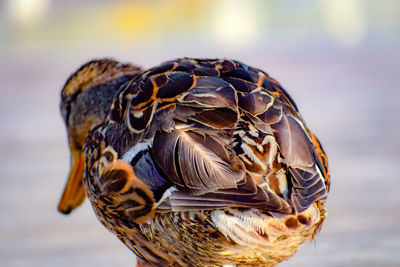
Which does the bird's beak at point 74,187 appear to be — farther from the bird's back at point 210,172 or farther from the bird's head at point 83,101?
the bird's back at point 210,172

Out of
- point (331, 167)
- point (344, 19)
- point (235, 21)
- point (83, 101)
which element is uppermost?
point (83, 101)

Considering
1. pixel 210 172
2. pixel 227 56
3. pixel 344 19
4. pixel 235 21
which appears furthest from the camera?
pixel 235 21

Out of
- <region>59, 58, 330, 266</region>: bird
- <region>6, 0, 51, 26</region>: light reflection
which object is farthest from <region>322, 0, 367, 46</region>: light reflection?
<region>59, 58, 330, 266</region>: bird

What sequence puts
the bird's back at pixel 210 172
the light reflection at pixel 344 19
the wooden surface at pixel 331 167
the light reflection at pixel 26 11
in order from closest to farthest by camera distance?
the bird's back at pixel 210 172 → the wooden surface at pixel 331 167 → the light reflection at pixel 344 19 → the light reflection at pixel 26 11

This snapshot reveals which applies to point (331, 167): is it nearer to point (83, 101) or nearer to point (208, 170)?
point (83, 101)

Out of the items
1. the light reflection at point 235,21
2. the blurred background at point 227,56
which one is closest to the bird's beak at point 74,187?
the blurred background at point 227,56

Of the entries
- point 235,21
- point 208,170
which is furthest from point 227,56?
point 208,170
